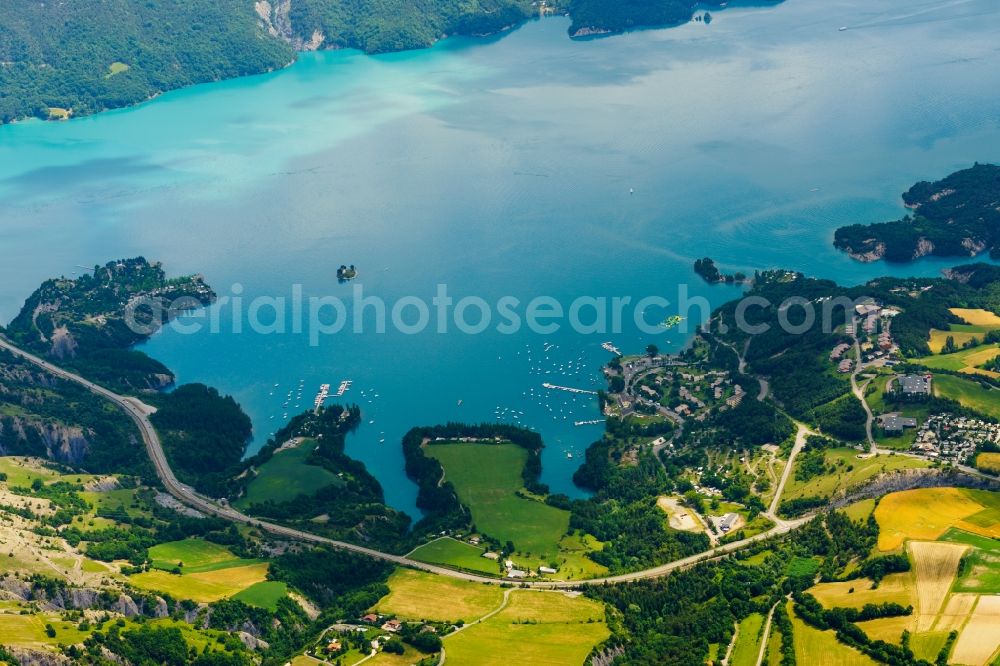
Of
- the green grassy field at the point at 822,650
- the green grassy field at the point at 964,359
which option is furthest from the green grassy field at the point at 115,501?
the green grassy field at the point at 964,359

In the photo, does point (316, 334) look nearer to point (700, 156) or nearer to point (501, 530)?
point (501, 530)

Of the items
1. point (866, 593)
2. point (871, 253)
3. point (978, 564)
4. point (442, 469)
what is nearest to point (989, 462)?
point (978, 564)

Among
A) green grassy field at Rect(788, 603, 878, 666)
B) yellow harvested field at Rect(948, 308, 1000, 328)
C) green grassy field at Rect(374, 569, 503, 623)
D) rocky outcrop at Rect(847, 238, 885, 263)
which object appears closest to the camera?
green grassy field at Rect(788, 603, 878, 666)

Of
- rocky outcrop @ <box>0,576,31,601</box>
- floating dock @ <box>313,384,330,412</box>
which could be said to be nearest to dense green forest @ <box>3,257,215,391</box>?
floating dock @ <box>313,384,330,412</box>

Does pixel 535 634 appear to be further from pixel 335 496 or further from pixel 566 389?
pixel 566 389

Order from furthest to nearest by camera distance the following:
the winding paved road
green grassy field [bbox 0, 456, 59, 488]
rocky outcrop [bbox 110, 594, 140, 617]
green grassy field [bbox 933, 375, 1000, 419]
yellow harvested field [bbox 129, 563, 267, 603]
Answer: green grassy field [bbox 0, 456, 59, 488], green grassy field [bbox 933, 375, 1000, 419], the winding paved road, yellow harvested field [bbox 129, 563, 267, 603], rocky outcrop [bbox 110, 594, 140, 617]

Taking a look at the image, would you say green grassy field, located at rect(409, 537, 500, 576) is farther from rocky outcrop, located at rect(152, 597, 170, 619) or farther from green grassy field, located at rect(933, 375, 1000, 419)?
green grassy field, located at rect(933, 375, 1000, 419)
